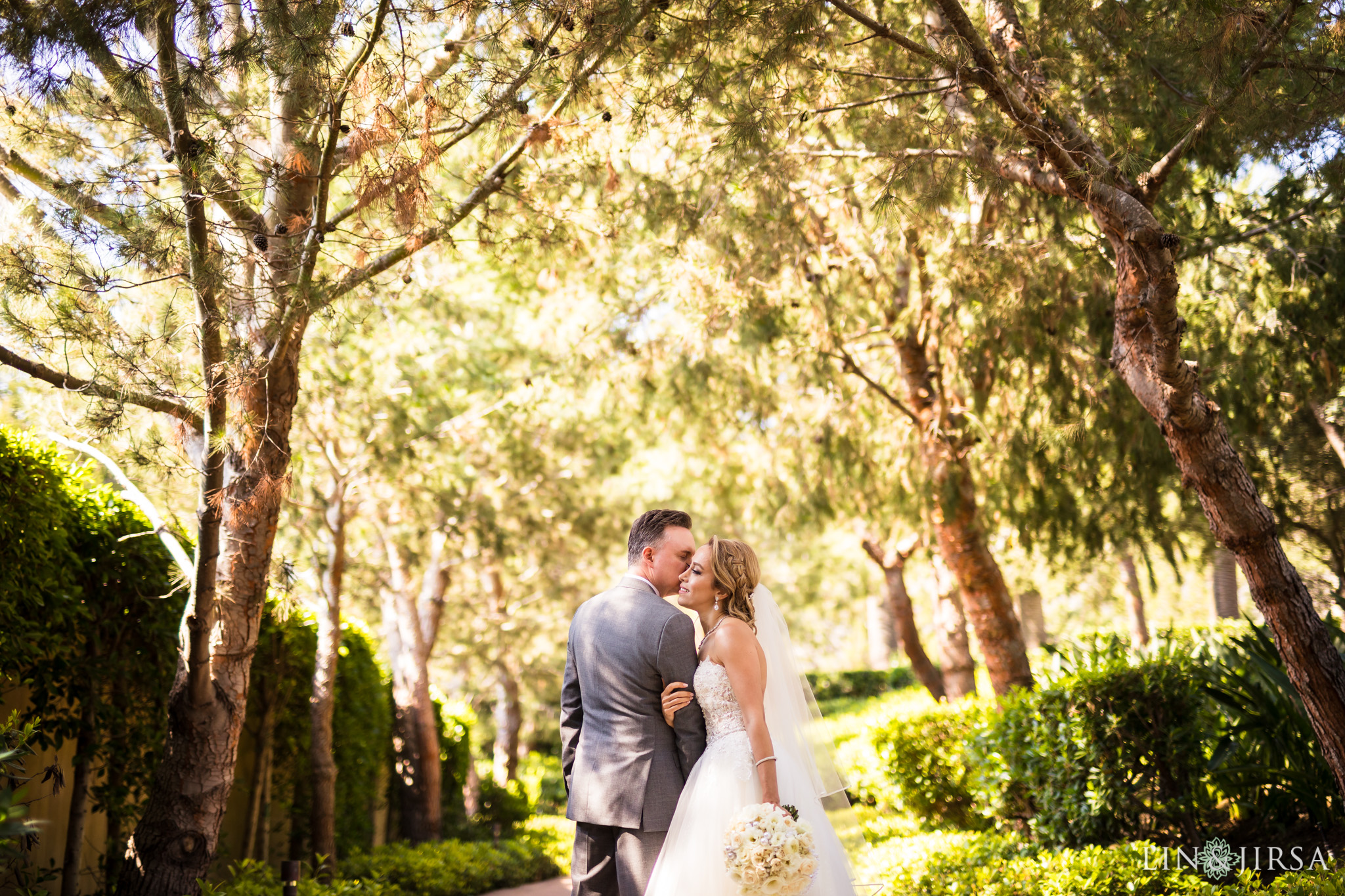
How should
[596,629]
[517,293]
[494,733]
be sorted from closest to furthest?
[596,629] → [517,293] → [494,733]

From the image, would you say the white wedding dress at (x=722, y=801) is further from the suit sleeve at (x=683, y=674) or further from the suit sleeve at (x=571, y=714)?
the suit sleeve at (x=571, y=714)

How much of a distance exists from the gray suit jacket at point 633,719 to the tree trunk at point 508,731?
12.6 meters

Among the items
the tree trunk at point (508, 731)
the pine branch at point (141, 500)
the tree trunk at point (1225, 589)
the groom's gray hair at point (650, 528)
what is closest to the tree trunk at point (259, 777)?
the pine branch at point (141, 500)

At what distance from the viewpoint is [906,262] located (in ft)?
30.5

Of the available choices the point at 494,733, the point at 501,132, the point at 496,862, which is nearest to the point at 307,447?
the point at 496,862

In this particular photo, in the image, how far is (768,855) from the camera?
3150mm

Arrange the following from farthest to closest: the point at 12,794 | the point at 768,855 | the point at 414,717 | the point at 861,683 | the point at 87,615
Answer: the point at 861,683
the point at 414,717
the point at 87,615
the point at 768,855
the point at 12,794

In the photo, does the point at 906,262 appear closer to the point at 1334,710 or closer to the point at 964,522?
the point at 964,522

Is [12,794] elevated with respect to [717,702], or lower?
lower

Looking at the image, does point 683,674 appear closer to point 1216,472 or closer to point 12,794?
point 12,794

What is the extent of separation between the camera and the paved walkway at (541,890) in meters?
9.08

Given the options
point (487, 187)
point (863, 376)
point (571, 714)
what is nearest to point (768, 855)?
point (571, 714)

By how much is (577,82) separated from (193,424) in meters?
2.35

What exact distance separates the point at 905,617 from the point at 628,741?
29.1ft
